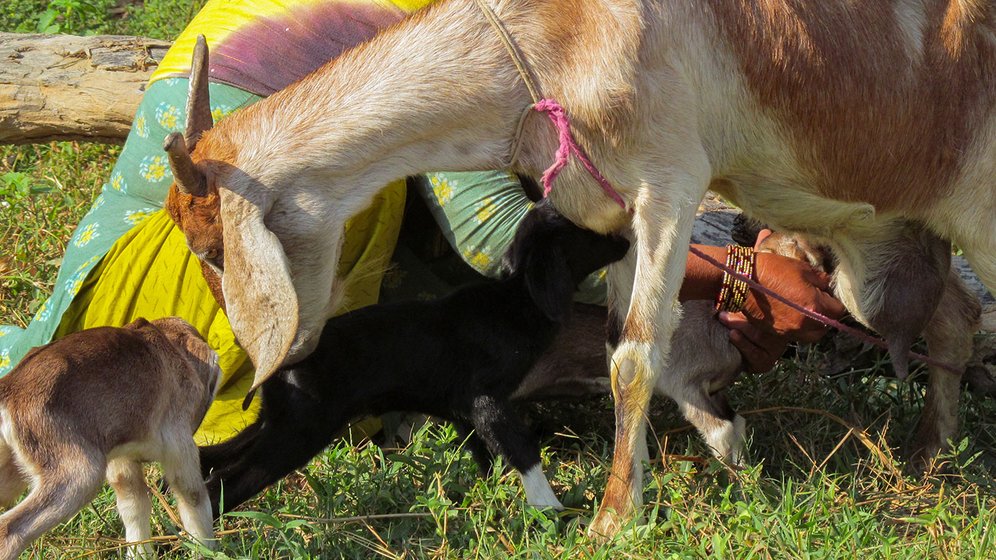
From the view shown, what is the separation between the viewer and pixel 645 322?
3846 mm

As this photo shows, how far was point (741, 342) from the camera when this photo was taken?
4.84 meters

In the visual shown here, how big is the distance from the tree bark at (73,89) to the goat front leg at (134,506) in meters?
2.83

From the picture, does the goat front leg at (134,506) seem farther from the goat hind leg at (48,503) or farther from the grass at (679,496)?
the goat hind leg at (48,503)

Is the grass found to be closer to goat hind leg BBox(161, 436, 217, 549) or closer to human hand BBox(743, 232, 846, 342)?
goat hind leg BBox(161, 436, 217, 549)

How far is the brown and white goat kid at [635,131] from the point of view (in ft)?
12.0

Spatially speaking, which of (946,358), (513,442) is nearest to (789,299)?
(946,358)

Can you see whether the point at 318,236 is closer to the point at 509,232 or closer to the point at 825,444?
the point at 509,232

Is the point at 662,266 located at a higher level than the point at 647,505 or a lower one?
higher

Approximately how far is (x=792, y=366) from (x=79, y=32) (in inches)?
204

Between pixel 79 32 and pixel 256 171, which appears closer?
pixel 256 171

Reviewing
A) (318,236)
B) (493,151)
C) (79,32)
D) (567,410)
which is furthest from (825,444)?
(79,32)

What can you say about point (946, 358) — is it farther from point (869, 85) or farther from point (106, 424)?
point (106, 424)

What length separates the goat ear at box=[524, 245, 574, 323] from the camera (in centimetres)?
432

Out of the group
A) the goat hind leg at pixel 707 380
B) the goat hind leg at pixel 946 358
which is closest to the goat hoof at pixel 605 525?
the goat hind leg at pixel 707 380
